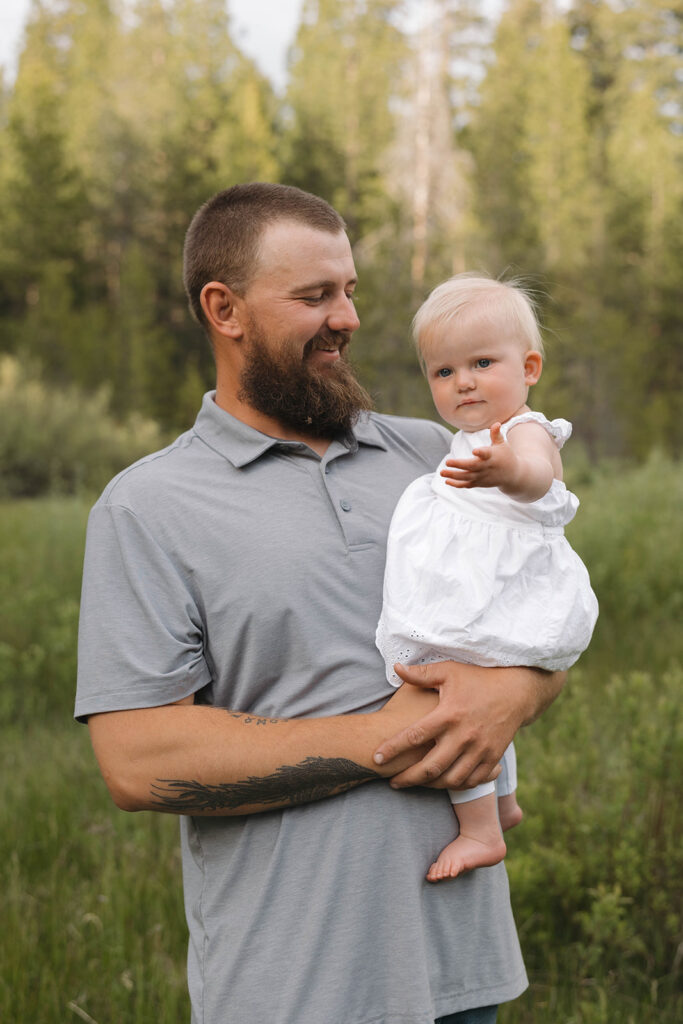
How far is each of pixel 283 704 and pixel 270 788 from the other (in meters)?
0.16

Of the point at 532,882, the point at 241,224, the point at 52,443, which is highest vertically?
the point at 241,224

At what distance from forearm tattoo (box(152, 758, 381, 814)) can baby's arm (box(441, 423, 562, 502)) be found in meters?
0.56

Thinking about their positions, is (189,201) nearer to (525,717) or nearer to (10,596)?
(10,596)

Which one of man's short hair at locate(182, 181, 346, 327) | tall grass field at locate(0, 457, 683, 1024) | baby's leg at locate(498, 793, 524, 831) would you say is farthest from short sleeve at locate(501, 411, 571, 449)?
tall grass field at locate(0, 457, 683, 1024)

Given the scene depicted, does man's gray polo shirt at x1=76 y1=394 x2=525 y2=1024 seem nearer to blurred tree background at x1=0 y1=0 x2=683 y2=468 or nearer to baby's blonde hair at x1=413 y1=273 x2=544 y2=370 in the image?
baby's blonde hair at x1=413 y1=273 x2=544 y2=370

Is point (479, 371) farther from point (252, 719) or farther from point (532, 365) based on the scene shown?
point (252, 719)

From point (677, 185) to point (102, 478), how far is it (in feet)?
60.4

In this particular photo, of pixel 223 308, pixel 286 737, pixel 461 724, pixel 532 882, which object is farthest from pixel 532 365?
pixel 532 882

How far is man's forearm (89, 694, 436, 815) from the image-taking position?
1.81 meters

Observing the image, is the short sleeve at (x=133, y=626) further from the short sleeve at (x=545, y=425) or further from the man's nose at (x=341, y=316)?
the short sleeve at (x=545, y=425)

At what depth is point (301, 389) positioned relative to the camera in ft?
7.07

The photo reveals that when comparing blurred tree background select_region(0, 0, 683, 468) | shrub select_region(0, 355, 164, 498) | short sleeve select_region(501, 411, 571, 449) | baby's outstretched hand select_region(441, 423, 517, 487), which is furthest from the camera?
blurred tree background select_region(0, 0, 683, 468)

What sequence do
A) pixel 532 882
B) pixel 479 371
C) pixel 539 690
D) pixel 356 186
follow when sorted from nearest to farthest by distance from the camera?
pixel 539 690
pixel 479 371
pixel 532 882
pixel 356 186

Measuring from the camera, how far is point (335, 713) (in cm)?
192
